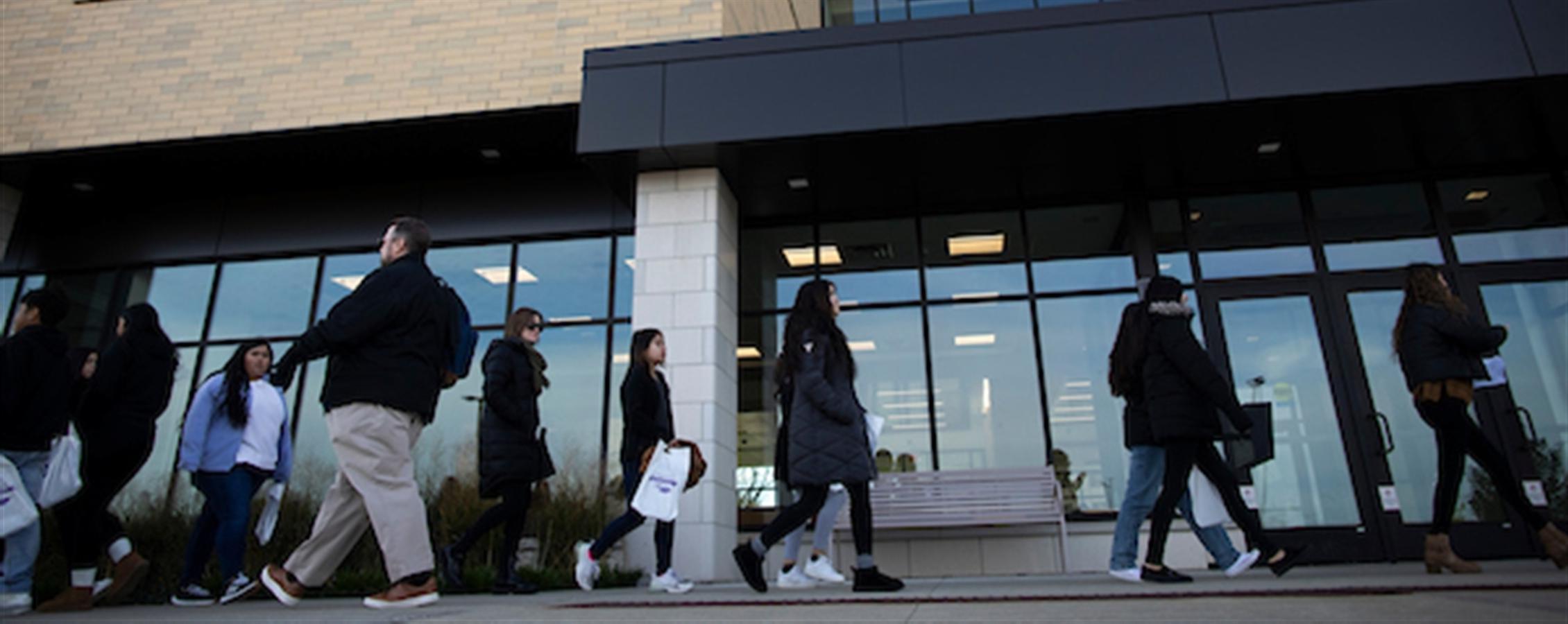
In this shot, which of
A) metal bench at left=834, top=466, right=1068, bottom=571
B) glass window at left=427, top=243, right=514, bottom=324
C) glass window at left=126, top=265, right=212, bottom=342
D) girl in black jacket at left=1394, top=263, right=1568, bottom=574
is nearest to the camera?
girl in black jacket at left=1394, top=263, right=1568, bottom=574

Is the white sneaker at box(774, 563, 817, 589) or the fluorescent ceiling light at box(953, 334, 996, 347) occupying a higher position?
the fluorescent ceiling light at box(953, 334, 996, 347)

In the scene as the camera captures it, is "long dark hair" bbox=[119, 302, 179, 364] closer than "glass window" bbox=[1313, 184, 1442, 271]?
Yes

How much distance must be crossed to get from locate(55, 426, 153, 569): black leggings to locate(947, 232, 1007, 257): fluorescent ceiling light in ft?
23.7

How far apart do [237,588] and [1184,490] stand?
547cm

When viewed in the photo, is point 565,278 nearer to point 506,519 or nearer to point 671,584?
point 506,519

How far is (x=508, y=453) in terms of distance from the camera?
565cm

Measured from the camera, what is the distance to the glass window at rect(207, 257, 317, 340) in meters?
10.4

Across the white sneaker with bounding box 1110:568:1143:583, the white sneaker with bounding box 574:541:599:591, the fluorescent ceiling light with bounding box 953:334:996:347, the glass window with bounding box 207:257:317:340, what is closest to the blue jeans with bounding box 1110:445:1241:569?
the white sneaker with bounding box 1110:568:1143:583

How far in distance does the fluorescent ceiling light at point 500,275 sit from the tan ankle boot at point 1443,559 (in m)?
8.26

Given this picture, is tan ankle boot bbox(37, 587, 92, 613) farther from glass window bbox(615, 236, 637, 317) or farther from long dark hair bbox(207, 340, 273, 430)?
glass window bbox(615, 236, 637, 317)

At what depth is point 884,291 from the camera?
31.9ft

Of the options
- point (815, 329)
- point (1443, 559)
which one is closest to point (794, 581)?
Result: point (815, 329)

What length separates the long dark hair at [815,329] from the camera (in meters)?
5.04

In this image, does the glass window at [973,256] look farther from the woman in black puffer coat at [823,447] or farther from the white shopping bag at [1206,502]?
the woman in black puffer coat at [823,447]
